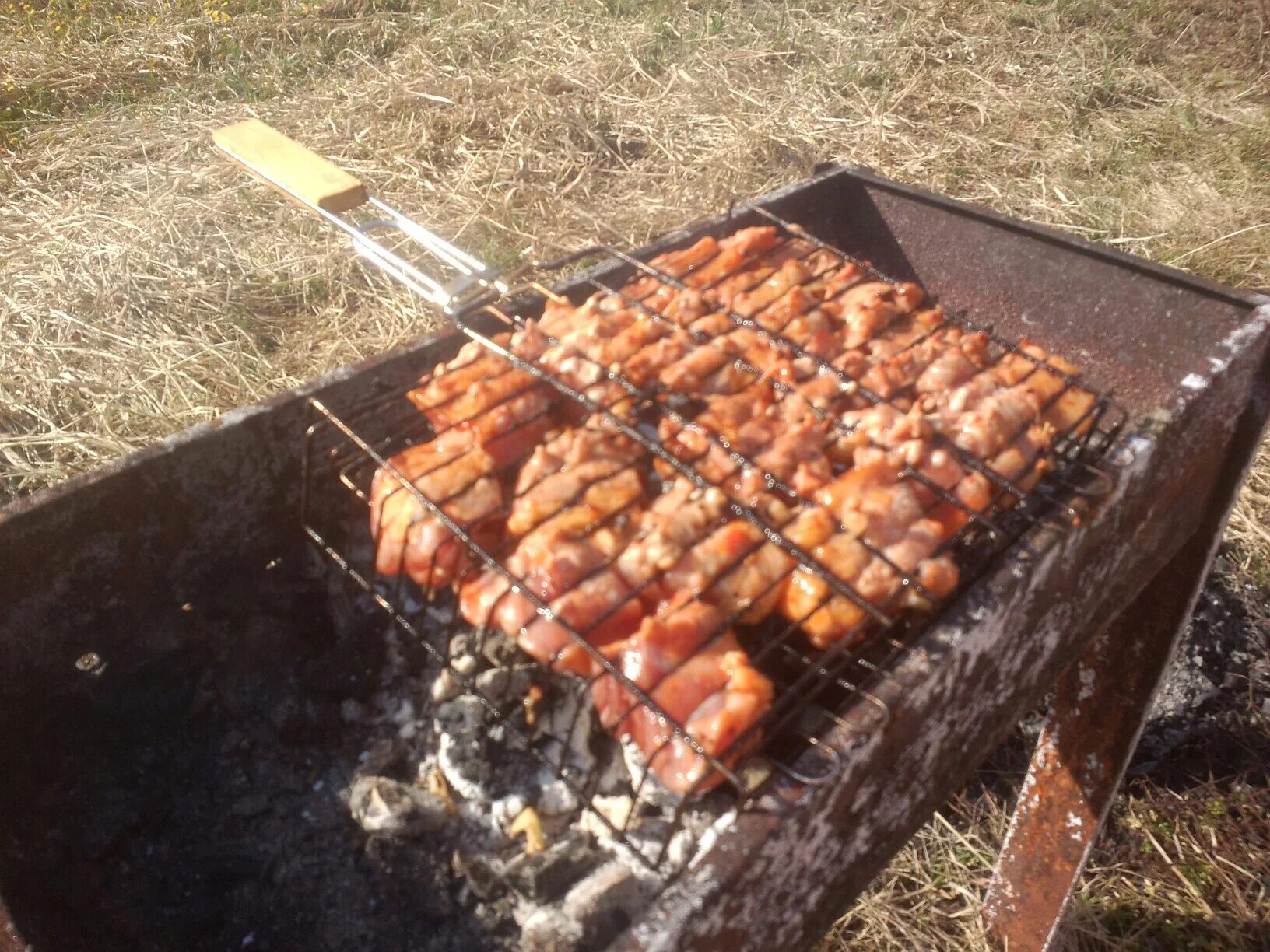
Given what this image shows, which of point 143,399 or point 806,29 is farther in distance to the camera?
point 806,29

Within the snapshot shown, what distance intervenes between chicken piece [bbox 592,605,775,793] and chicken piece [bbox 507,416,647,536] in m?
0.37

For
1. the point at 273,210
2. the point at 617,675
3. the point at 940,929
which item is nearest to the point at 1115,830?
the point at 940,929

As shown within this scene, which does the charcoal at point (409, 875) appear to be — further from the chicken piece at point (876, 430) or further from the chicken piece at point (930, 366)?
the chicken piece at point (930, 366)

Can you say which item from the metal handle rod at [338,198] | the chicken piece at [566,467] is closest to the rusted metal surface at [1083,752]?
the chicken piece at [566,467]

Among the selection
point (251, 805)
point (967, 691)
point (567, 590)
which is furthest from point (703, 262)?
point (251, 805)

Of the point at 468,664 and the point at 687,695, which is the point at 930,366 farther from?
the point at 468,664

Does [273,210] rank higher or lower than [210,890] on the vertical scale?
lower

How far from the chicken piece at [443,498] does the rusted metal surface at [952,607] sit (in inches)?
10.0

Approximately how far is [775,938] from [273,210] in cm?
539

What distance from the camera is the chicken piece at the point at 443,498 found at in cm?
204

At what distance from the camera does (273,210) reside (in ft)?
18.6

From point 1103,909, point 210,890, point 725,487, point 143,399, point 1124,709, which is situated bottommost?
point 143,399

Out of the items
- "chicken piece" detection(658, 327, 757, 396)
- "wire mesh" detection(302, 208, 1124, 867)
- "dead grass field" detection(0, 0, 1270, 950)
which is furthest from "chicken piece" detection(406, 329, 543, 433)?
"dead grass field" detection(0, 0, 1270, 950)

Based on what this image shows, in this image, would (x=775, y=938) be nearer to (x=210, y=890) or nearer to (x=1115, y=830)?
(x=210, y=890)
